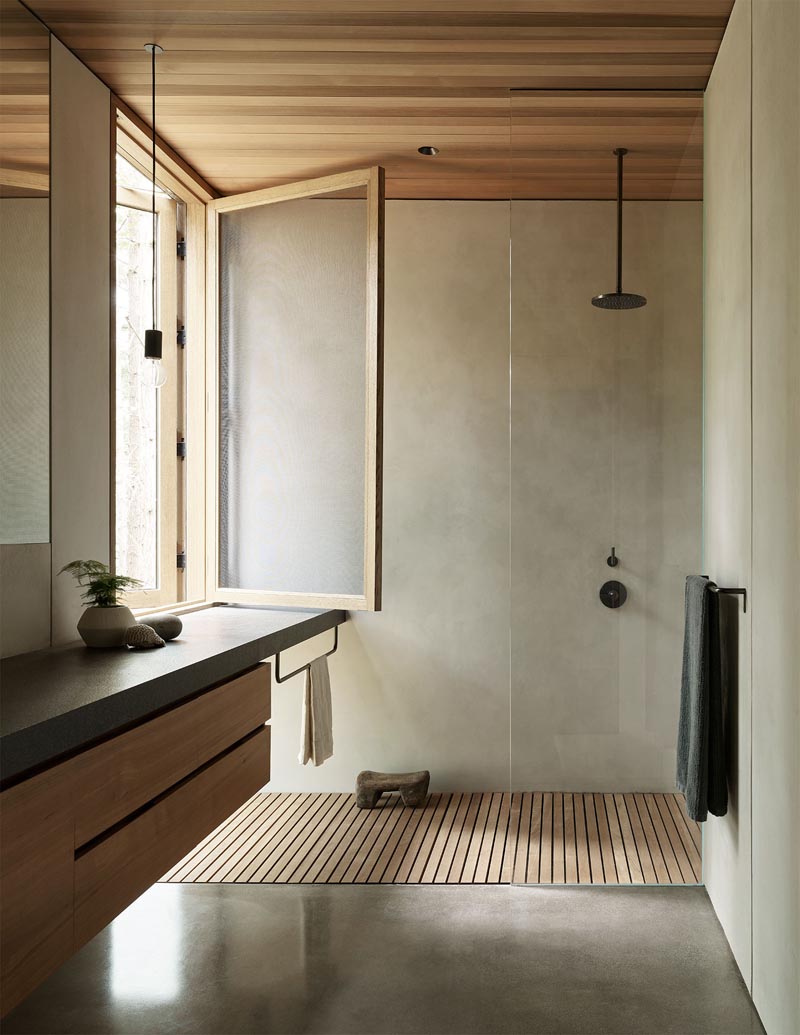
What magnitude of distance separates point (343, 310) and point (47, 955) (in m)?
2.56

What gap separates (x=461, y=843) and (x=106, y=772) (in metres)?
2.00

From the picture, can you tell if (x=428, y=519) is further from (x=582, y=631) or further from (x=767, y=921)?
(x=767, y=921)

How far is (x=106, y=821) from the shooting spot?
185cm

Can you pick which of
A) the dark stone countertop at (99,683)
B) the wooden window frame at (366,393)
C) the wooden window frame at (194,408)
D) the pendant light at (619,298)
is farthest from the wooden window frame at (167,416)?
the pendant light at (619,298)

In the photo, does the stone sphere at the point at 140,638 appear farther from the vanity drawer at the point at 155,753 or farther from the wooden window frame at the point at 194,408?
the wooden window frame at the point at 194,408

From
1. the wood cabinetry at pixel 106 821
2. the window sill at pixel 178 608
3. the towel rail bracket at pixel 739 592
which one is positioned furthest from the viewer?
the window sill at pixel 178 608

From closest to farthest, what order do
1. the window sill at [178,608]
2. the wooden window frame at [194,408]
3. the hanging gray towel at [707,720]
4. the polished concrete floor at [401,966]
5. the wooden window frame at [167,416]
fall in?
the polished concrete floor at [401,966] → the hanging gray towel at [707,720] → the window sill at [178,608] → the wooden window frame at [167,416] → the wooden window frame at [194,408]

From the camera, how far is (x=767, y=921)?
2113mm

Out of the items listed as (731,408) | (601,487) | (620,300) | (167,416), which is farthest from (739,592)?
(167,416)

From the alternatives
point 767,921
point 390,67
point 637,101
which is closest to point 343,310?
point 390,67

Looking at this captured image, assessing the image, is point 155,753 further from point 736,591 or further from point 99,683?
point 736,591

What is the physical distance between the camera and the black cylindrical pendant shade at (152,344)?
109 inches

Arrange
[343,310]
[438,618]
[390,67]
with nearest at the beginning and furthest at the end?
[390,67]
[343,310]
[438,618]

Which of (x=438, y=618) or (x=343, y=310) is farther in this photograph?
(x=438, y=618)
